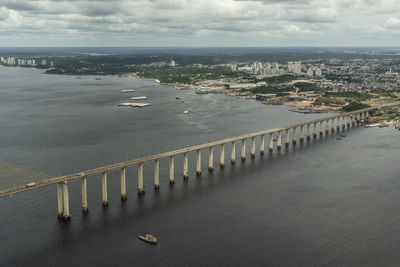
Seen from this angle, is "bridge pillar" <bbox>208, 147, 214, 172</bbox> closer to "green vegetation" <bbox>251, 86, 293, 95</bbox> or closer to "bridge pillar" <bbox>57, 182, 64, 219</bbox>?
"bridge pillar" <bbox>57, 182, 64, 219</bbox>

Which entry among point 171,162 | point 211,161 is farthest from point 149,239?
point 211,161

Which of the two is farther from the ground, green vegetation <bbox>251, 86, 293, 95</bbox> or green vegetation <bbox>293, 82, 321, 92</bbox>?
green vegetation <bbox>293, 82, 321, 92</bbox>

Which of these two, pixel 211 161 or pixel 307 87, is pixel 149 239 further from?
pixel 307 87

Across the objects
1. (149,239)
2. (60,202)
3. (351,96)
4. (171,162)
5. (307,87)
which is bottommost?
(149,239)

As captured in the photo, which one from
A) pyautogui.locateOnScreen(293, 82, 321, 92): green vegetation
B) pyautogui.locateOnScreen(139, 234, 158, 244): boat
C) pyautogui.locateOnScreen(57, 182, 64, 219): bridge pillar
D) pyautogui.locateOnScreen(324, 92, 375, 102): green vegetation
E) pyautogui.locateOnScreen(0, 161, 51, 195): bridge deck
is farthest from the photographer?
pyautogui.locateOnScreen(293, 82, 321, 92): green vegetation

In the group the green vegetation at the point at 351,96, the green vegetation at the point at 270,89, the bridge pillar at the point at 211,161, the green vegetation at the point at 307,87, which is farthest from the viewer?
the green vegetation at the point at 307,87

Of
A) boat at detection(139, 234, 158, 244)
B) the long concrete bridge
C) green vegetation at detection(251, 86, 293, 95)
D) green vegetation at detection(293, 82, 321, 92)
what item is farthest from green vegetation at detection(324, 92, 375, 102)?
boat at detection(139, 234, 158, 244)

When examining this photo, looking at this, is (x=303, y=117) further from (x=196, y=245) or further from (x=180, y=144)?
(x=196, y=245)

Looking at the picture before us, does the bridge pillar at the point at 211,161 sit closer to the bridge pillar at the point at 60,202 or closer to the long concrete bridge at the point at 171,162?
the long concrete bridge at the point at 171,162

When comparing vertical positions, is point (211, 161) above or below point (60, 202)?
above

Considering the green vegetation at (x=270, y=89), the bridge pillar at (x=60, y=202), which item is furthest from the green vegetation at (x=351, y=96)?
the bridge pillar at (x=60, y=202)
